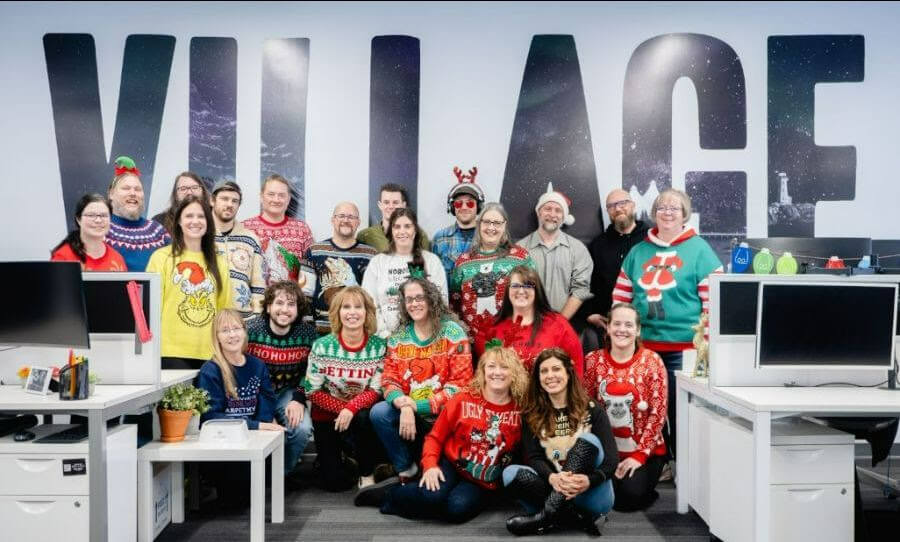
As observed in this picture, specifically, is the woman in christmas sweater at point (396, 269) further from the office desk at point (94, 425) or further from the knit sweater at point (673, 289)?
the office desk at point (94, 425)

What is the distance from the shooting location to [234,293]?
380 cm

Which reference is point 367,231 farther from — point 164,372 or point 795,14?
point 795,14

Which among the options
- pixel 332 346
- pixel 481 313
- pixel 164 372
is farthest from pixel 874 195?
pixel 164 372

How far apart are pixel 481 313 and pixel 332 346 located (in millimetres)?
837

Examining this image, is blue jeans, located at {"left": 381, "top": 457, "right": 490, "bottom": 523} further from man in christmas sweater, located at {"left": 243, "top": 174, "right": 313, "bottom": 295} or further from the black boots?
man in christmas sweater, located at {"left": 243, "top": 174, "right": 313, "bottom": 295}

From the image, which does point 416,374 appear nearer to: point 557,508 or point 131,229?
point 557,508

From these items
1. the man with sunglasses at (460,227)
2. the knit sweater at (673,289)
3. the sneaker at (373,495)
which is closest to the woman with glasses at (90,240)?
the sneaker at (373,495)

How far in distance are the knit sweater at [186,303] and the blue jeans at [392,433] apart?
0.88 metres

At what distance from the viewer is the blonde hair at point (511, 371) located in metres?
3.19

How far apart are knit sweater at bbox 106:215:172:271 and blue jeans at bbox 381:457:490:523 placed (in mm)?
1801

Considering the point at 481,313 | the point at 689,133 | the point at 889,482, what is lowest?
the point at 889,482

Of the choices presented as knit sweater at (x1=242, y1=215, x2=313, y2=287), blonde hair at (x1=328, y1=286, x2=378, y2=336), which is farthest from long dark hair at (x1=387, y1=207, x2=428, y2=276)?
knit sweater at (x1=242, y1=215, x2=313, y2=287)

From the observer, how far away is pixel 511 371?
3.19 meters

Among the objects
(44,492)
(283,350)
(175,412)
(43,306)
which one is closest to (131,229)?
(283,350)
